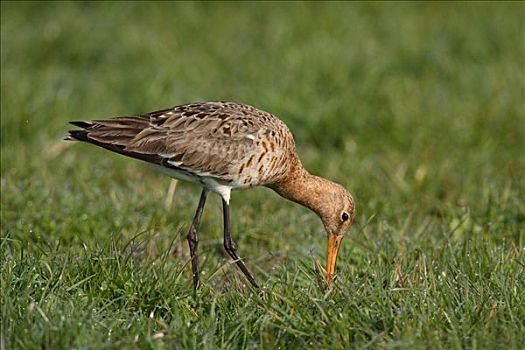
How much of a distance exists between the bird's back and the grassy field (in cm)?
50

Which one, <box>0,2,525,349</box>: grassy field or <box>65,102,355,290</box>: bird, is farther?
<box>65,102,355,290</box>: bird

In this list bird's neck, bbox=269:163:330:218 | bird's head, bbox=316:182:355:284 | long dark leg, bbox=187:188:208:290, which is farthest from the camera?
bird's neck, bbox=269:163:330:218

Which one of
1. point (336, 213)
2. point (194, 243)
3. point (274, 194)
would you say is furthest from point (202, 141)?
point (274, 194)

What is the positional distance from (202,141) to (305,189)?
805mm

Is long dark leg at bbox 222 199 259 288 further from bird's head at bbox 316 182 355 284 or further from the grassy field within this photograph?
bird's head at bbox 316 182 355 284

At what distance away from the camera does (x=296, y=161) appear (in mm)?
6449

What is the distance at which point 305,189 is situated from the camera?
6.48 m

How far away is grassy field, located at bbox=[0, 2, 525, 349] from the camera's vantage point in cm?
483

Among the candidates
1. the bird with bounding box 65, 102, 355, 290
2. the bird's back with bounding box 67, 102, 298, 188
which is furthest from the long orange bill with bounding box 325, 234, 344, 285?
the bird's back with bounding box 67, 102, 298, 188

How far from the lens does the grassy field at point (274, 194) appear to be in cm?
483

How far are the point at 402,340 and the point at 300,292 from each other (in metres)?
0.72

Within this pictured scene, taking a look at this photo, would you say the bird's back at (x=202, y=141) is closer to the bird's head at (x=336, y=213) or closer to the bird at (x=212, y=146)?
the bird at (x=212, y=146)

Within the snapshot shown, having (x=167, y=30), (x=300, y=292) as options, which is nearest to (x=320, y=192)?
(x=300, y=292)

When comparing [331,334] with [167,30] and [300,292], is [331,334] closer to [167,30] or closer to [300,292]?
[300,292]
